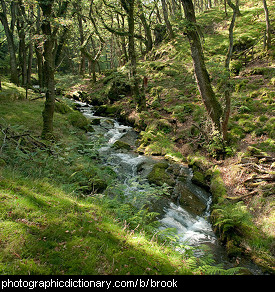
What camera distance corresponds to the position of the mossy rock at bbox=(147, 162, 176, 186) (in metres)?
8.65

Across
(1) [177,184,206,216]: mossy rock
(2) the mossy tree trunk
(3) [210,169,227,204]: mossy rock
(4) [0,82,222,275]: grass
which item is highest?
(2) the mossy tree trunk

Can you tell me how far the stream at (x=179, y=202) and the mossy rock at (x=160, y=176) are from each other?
0.24 metres

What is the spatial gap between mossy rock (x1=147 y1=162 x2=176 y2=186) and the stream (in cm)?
24

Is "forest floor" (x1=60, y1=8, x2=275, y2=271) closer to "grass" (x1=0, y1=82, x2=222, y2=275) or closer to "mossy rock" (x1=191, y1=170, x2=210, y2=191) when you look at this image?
"mossy rock" (x1=191, y1=170, x2=210, y2=191)

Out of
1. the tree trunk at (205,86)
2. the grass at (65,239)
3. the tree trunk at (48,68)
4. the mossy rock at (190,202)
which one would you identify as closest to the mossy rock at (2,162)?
the grass at (65,239)

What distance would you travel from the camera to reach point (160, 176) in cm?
898

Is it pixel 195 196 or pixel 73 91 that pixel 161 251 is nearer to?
pixel 195 196

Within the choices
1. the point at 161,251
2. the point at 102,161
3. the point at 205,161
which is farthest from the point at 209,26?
the point at 161,251

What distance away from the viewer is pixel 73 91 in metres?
28.0

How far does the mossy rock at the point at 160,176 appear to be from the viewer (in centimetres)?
865

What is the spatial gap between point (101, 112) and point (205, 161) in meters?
13.1

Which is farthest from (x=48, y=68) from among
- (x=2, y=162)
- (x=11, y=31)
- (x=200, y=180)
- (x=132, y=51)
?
(x=11, y=31)

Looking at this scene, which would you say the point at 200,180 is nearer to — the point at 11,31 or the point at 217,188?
the point at 217,188

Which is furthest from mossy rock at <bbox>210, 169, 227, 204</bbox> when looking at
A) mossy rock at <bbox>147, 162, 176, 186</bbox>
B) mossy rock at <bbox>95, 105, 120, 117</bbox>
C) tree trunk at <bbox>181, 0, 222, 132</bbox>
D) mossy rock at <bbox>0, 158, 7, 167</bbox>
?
mossy rock at <bbox>95, 105, 120, 117</bbox>
